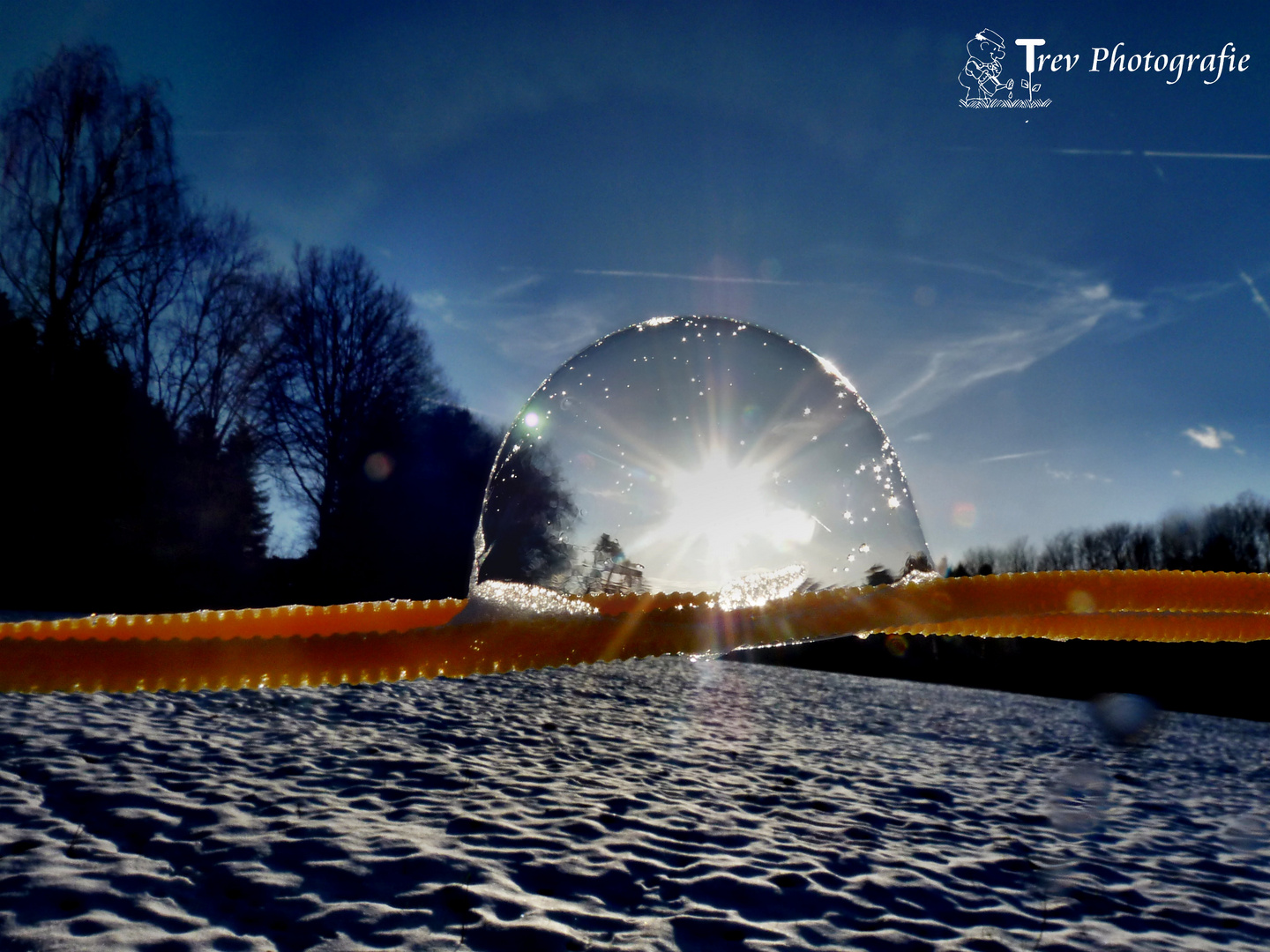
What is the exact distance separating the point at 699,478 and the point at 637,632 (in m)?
0.65

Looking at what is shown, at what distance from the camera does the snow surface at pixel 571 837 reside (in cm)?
277

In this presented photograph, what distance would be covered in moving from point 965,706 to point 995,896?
359 inches

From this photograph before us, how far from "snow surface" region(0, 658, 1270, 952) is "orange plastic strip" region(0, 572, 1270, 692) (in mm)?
1105

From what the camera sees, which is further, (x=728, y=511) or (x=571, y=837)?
(x=571, y=837)

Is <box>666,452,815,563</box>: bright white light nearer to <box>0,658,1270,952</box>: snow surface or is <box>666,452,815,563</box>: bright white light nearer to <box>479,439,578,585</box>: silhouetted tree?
<box>479,439,578,585</box>: silhouetted tree

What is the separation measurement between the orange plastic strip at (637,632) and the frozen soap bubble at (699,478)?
256 mm

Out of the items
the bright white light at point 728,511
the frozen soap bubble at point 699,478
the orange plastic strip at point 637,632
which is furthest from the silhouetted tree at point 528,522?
the orange plastic strip at point 637,632

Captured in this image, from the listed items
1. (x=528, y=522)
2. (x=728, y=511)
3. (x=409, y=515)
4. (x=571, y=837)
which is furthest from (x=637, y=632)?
(x=409, y=515)

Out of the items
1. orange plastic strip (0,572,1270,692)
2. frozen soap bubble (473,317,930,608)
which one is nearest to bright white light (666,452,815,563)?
frozen soap bubble (473,317,930,608)

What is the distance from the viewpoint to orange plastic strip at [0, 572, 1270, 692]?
2.00 metres

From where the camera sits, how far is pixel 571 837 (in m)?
3.82

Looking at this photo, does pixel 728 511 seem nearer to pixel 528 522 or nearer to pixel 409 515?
pixel 528 522

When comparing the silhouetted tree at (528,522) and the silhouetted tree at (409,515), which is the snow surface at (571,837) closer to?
the silhouetted tree at (528,522)

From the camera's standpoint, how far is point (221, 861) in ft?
10.3
